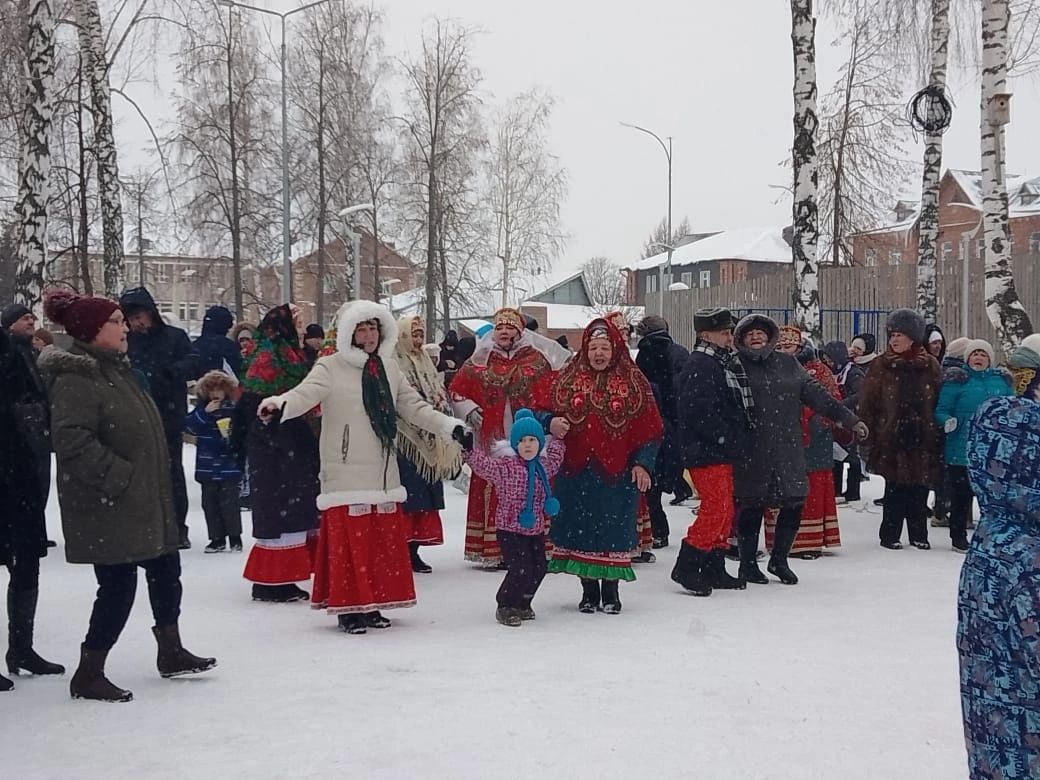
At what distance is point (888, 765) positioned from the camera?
430 centimetres

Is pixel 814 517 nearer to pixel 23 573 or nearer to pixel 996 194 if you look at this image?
pixel 996 194

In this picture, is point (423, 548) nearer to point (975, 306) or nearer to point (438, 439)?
point (438, 439)

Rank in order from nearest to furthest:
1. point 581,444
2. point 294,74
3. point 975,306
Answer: point 581,444 → point 975,306 → point 294,74

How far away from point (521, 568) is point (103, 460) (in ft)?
9.27

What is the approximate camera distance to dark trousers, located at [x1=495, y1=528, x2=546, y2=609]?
6.75 metres

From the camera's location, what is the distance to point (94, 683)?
5.09m

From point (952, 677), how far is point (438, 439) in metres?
3.77

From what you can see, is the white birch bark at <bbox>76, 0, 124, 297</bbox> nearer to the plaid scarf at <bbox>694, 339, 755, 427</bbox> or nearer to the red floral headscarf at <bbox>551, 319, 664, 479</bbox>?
the red floral headscarf at <bbox>551, 319, 664, 479</bbox>

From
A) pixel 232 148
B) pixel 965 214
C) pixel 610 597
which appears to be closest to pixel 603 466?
pixel 610 597

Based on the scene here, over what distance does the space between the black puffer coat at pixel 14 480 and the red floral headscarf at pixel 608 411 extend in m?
3.26

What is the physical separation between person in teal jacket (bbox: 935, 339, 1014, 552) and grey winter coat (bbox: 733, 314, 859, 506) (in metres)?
1.82

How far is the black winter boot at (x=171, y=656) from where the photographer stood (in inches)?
213

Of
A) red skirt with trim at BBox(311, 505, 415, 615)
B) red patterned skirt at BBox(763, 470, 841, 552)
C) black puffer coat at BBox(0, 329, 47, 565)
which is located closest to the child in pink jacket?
red skirt with trim at BBox(311, 505, 415, 615)

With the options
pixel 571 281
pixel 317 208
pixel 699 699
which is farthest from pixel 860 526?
pixel 571 281
